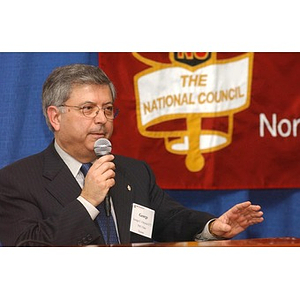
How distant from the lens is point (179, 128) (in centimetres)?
343

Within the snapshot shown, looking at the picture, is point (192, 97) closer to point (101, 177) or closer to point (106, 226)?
point (106, 226)

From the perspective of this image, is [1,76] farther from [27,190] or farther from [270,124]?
[270,124]

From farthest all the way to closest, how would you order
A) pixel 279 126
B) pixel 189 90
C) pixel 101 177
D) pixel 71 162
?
pixel 279 126 < pixel 189 90 < pixel 71 162 < pixel 101 177

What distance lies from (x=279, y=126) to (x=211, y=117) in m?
0.38

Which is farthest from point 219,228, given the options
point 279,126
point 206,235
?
point 279,126

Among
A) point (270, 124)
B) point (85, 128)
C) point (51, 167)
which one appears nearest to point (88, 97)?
point (85, 128)

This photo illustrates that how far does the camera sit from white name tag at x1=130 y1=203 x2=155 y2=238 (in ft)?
7.55

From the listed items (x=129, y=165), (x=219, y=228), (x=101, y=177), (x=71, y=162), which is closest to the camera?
(x=101, y=177)

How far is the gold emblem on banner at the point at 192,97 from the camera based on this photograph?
3385 millimetres

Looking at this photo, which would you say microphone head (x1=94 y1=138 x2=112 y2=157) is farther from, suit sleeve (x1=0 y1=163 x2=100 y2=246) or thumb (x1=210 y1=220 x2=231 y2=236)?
thumb (x1=210 y1=220 x2=231 y2=236)

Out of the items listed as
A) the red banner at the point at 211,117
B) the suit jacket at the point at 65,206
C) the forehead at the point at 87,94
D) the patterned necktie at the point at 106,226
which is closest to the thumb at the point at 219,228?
the suit jacket at the point at 65,206

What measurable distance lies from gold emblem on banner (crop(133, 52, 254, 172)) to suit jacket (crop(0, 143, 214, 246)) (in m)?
0.80

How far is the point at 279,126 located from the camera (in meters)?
3.48

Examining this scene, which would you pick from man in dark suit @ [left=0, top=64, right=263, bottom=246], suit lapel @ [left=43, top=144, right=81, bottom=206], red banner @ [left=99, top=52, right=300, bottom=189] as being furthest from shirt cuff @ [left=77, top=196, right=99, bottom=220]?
red banner @ [left=99, top=52, right=300, bottom=189]
